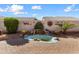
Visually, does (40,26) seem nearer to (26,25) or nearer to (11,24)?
(26,25)

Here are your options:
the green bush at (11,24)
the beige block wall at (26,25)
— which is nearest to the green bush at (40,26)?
the beige block wall at (26,25)

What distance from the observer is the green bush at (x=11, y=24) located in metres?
1.90

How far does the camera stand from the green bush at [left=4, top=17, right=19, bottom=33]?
1.90 m

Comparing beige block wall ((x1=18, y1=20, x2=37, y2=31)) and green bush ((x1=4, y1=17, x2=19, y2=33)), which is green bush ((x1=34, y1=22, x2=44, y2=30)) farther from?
green bush ((x1=4, y1=17, x2=19, y2=33))

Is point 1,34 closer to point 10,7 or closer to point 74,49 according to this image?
point 10,7

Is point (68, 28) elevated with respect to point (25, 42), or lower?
elevated

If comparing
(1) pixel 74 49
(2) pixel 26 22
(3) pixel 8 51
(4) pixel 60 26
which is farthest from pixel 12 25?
(1) pixel 74 49

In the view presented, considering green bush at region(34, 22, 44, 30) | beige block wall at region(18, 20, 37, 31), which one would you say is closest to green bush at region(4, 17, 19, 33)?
beige block wall at region(18, 20, 37, 31)

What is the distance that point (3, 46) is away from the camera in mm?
1935

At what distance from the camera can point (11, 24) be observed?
6.24 feet

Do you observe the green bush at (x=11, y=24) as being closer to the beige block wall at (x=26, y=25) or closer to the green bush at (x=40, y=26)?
the beige block wall at (x=26, y=25)

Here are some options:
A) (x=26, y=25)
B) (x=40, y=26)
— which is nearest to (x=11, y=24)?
(x=26, y=25)
